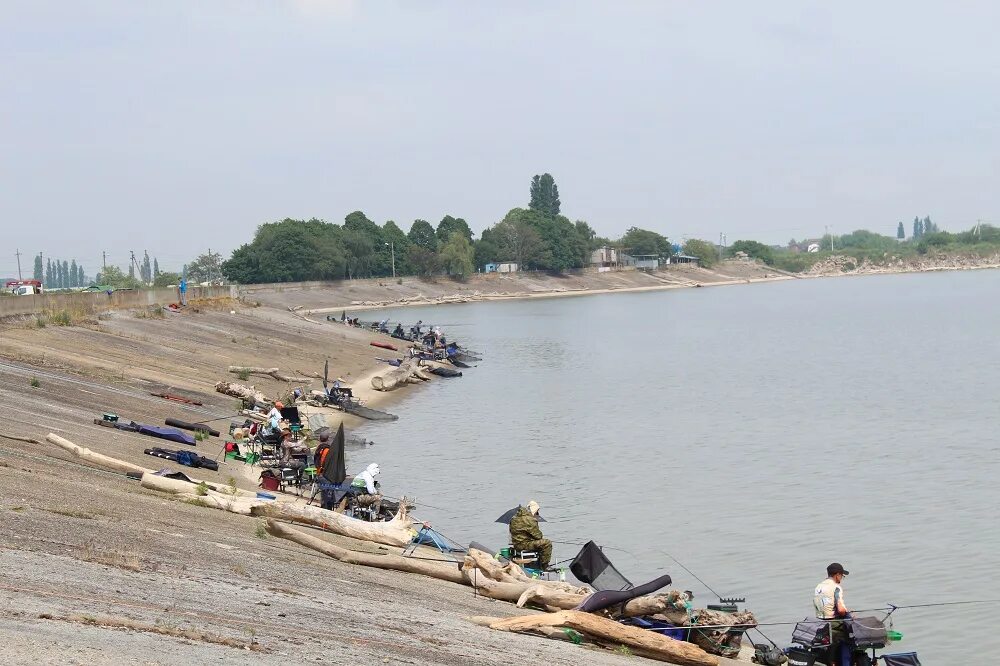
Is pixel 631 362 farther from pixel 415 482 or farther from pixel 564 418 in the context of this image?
pixel 415 482

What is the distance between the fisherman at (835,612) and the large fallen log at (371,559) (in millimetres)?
6100

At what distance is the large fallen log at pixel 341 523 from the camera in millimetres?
22438

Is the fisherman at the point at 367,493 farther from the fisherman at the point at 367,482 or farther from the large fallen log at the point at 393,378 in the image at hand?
the large fallen log at the point at 393,378

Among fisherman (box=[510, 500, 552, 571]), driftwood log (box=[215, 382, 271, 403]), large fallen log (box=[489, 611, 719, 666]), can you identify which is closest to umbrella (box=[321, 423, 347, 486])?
fisherman (box=[510, 500, 552, 571])

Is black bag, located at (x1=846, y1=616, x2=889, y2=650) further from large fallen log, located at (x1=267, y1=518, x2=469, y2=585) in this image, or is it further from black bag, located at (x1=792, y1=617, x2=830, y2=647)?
large fallen log, located at (x1=267, y1=518, x2=469, y2=585)

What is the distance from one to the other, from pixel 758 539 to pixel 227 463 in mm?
14448

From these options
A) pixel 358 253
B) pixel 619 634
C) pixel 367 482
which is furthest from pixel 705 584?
pixel 358 253

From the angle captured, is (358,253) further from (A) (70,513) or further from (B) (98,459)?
(A) (70,513)

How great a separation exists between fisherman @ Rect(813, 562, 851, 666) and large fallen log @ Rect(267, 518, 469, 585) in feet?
20.0

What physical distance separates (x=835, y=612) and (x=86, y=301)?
5893cm

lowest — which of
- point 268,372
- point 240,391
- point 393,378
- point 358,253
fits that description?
point 393,378

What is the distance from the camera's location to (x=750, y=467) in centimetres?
3788

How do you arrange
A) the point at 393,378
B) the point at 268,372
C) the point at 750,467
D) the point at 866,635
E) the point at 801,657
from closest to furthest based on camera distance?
the point at 866,635
the point at 801,657
the point at 750,467
the point at 268,372
the point at 393,378

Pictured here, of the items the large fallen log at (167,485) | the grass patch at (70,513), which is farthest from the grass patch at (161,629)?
the large fallen log at (167,485)
